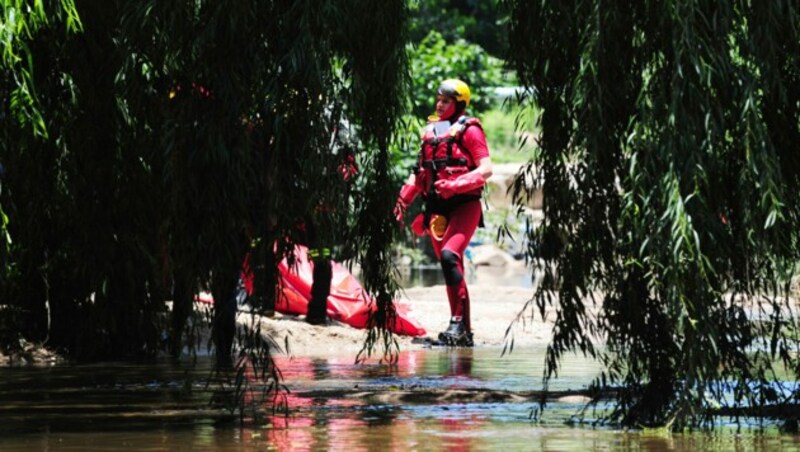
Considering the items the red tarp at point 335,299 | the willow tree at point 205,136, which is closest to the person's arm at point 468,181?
the red tarp at point 335,299

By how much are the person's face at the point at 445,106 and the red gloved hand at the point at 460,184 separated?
52cm

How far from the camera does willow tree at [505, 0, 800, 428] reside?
7809 mm

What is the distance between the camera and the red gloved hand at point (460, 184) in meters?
13.8

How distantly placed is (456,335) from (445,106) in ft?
6.32

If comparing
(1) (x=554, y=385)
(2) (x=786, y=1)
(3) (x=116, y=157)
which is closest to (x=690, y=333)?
(2) (x=786, y=1)

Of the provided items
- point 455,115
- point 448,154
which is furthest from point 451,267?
point 455,115

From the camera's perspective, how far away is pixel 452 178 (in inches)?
548

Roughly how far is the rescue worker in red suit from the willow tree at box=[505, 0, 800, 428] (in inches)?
189

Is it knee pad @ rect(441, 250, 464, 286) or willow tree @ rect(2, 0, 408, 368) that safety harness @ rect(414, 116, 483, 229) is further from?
willow tree @ rect(2, 0, 408, 368)

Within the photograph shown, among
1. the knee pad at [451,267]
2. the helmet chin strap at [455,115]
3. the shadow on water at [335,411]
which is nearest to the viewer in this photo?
the shadow on water at [335,411]

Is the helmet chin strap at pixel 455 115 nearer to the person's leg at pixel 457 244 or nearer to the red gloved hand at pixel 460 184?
the red gloved hand at pixel 460 184

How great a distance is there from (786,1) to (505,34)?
167 centimetres

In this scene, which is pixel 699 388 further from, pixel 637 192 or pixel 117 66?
pixel 117 66

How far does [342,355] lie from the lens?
14.1m
